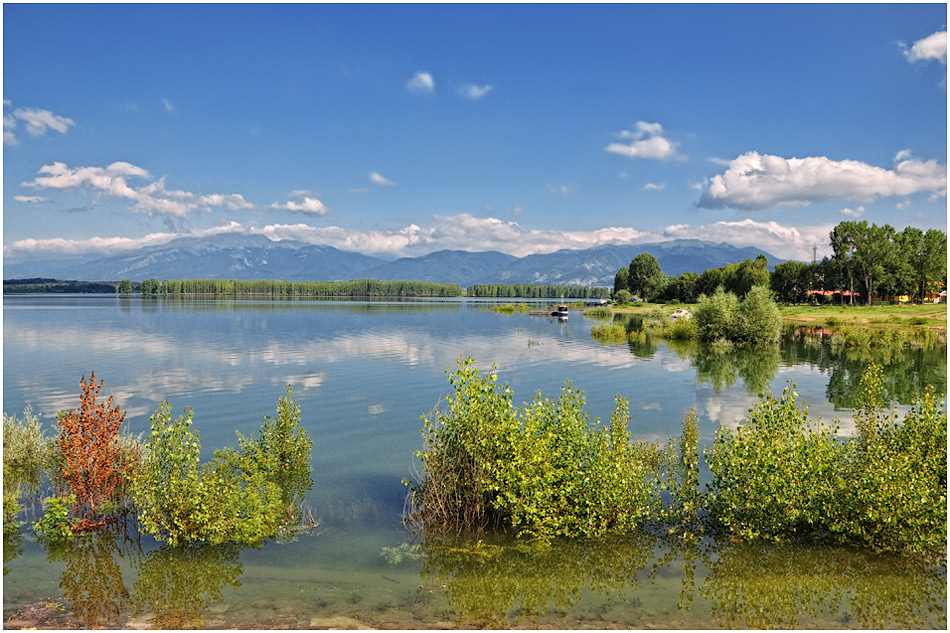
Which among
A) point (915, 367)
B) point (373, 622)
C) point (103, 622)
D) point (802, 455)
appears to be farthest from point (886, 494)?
point (915, 367)

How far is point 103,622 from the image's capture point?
11.6 meters

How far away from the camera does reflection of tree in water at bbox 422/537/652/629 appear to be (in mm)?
12320

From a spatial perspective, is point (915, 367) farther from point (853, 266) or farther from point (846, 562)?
point (853, 266)

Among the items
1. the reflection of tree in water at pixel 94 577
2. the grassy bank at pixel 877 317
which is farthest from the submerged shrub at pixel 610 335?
the reflection of tree in water at pixel 94 577

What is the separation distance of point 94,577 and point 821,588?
16.6m

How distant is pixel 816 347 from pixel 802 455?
6294 cm

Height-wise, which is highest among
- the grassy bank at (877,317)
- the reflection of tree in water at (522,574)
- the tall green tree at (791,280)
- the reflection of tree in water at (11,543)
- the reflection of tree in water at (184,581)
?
the tall green tree at (791,280)

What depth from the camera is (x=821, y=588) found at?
42.3 ft

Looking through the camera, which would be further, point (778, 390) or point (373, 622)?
point (778, 390)

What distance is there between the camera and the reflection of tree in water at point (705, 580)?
1197 centimetres

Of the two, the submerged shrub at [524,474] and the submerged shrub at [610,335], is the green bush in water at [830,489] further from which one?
the submerged shrub at [610,335]

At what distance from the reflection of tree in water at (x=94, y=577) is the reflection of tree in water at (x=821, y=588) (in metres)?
12.6

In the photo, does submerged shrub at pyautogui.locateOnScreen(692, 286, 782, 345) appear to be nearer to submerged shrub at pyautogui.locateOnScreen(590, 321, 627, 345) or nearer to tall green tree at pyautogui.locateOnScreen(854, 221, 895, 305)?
submerged shrub at pyautogui.locateOnScreen(590, 321, 627, 345)

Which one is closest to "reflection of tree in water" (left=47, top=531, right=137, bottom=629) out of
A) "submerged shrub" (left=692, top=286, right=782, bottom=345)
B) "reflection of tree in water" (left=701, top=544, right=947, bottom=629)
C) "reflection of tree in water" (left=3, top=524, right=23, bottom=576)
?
"reflection of tree in water" (left=3, top=524, right=23, bottom=576)
